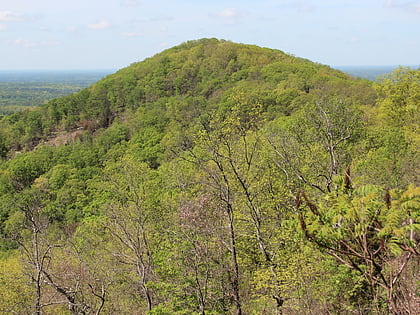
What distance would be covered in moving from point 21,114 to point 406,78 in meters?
80.0

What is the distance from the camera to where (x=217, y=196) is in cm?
1309

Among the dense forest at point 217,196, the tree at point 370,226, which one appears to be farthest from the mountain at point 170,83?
the tree at point 370,226

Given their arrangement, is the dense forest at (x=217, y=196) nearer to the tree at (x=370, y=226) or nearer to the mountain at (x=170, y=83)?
the tree at (x=370, y=226)

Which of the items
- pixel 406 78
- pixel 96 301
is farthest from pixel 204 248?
pixel 406 78

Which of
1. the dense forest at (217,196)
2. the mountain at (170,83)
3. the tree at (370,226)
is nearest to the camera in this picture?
the tree at (370,226)

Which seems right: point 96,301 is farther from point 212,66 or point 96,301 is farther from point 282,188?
point 212,66

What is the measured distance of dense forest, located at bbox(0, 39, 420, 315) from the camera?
22.9ft

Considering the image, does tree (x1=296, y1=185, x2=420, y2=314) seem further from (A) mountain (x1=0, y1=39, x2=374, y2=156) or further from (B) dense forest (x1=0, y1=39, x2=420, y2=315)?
(A) mountain (x1=0, y1=39, x2=374, y2=156)

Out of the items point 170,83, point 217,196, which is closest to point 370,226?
point 217,196

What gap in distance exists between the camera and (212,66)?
84625mm

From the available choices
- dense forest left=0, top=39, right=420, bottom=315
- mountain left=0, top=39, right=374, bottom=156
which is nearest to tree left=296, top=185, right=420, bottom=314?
dense forest left=0, top=39, right=420, bottom=315

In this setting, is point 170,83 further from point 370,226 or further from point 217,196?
point 370,226

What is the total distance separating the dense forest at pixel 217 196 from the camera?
6.97 meters

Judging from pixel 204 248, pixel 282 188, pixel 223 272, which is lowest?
pixel 223 272
